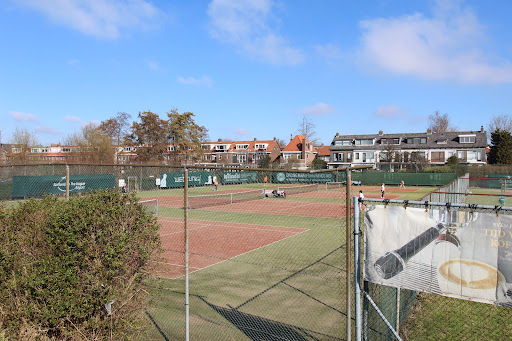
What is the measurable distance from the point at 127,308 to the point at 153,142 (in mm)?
59938

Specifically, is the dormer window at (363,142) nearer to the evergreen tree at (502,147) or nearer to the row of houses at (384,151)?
the row of houses at (384,151)

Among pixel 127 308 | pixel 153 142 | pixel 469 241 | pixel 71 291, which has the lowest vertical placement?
pixel 127 308

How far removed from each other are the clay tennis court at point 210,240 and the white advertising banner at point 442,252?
6.95 metres

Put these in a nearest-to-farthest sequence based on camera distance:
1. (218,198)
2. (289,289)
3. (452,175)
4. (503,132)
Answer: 1. (289,289)
2. (218,198)
3. (452,175)
4. (503,132)

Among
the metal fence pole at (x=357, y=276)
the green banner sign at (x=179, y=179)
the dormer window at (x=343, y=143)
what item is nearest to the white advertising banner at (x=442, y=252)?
the metal fence pole at (x=357, y=276)

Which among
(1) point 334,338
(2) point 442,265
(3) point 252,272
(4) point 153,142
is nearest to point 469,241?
(2) point 442,265

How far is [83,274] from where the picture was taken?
5.02 metres

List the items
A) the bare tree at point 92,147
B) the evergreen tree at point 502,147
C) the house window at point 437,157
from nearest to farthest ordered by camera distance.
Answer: the bare tree at point 92,147
the evergreen tree at point 502,147
the house window at point 437,157

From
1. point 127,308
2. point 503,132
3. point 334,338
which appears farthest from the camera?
point 503,132

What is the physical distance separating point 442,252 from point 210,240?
12300 millimetres

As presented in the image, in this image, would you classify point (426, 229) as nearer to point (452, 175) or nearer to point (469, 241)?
point (469, 241)

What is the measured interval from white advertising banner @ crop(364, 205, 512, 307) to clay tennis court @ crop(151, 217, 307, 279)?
6946 millimetres

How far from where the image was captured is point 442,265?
4.04 m

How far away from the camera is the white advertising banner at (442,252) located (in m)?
3.71
